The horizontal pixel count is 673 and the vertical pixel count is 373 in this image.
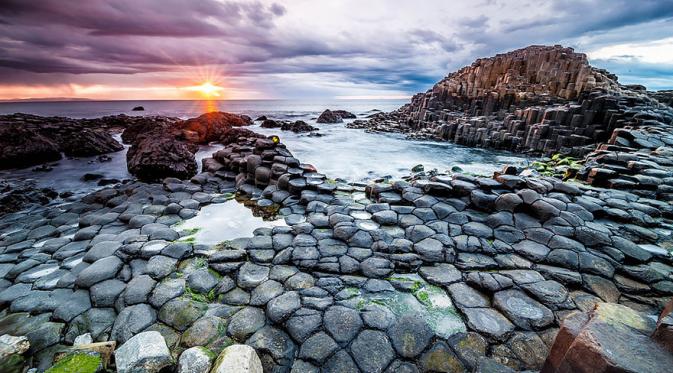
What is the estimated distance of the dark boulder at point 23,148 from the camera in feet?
43.8

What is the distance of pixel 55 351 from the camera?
3021 mm

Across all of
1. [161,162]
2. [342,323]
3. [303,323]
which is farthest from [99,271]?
[161,162]

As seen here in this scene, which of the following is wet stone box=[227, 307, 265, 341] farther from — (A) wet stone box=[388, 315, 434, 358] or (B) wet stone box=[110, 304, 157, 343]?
(A) wet stone box=[388, 315, 434, 358]

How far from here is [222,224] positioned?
6.18 metres

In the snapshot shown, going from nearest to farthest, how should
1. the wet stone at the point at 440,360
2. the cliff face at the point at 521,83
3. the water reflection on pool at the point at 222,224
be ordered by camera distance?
1. the wet stone at the point at 440,360
2. the water reflection on pool at the point at 222,224
3. the cliff face at the point at 521,83

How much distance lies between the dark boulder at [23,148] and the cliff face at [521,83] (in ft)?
101

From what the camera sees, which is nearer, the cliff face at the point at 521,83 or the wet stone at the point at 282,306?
the wet stone at the point at 282,306

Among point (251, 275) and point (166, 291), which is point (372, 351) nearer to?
point (251, 275)

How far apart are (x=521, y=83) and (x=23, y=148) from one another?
38858 mm

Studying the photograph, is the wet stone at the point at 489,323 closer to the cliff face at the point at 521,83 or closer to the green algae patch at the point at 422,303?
the green algae patch at the point at 422,303

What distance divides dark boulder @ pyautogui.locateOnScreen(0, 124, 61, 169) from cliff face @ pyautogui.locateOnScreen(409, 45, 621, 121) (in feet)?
101

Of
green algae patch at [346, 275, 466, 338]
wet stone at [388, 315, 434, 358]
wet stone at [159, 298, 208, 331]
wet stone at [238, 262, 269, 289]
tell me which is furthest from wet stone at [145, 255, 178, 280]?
wet stone at [388, 315, 434, 358]

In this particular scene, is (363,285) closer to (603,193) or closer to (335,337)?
(335,337)

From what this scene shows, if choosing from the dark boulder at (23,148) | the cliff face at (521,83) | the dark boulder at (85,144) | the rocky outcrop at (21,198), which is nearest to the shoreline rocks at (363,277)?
the rocky outcrop at (21,198)
